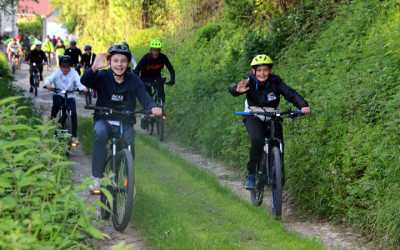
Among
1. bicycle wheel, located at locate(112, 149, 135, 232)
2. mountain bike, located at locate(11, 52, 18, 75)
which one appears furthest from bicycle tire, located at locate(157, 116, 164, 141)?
mountain bike, located at locate(11, 52, 18, 75)

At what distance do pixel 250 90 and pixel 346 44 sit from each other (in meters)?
3.66

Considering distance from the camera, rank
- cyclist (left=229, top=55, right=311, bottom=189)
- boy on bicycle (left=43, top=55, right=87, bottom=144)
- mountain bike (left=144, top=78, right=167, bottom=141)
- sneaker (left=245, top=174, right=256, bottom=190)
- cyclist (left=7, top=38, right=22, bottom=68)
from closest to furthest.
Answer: cyclist (left=229, top=55, right=311, bottom=189), sneaker (left=245, top=174, right=256, bottom=190), boy on bicycle (left=43, top=55, right=87, bottom=144), mountain bike (left=144, top=78, right=167, bottom=141), cyclist (left=7, top=38, right=22, bottom=68)

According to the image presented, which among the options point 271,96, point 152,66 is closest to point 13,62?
point 152,66

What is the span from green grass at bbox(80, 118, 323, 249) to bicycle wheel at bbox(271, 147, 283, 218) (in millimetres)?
139

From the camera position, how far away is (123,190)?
5.90 metres

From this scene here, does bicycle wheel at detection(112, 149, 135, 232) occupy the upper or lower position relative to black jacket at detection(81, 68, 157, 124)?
lower

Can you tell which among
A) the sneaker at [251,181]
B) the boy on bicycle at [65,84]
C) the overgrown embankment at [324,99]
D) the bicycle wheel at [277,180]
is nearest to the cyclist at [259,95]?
the sneaker at [251,181]

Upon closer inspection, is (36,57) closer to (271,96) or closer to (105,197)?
(271,96)

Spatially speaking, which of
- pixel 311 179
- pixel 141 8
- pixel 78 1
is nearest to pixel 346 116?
pixel 311 179

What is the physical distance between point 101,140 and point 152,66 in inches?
295

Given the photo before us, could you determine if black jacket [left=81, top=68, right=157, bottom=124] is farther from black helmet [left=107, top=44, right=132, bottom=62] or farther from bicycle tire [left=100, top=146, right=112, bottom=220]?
→ bicycle tire [left=100, top=146, right=112, bottom=220]

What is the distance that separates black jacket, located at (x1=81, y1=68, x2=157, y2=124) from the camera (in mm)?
6449

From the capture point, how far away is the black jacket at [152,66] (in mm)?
13391

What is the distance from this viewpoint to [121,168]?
603cm
